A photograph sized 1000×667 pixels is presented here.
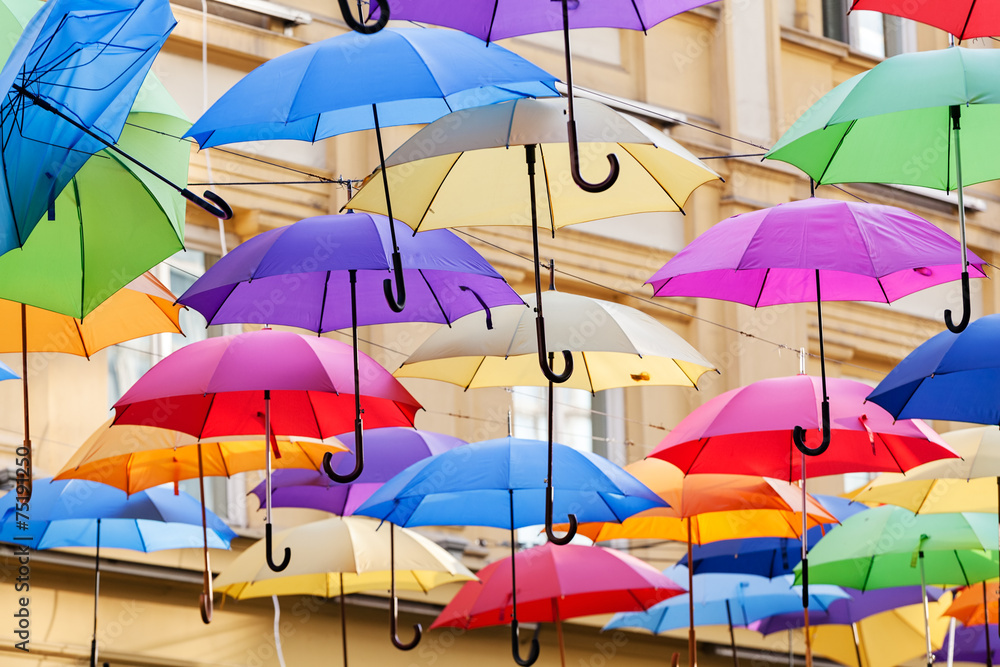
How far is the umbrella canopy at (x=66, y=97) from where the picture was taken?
14.4 ft

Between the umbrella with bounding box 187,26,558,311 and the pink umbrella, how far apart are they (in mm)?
1262

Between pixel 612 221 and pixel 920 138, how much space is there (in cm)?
791

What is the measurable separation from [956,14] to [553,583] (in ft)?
13.7

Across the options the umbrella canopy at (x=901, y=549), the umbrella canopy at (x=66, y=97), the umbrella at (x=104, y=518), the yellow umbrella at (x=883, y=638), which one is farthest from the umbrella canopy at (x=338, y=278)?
the yellow umbrella at (x=883, y=638)

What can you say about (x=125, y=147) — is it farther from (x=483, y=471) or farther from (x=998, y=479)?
(x=998, y=479)

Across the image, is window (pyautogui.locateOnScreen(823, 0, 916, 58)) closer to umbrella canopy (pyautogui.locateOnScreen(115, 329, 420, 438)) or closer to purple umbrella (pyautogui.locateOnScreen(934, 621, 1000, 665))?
purple umbrella (pyautogui.locateOnScreen(934, 621, 1000, 665))

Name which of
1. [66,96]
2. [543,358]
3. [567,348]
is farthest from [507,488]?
[66,96]

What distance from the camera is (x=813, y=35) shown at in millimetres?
16328

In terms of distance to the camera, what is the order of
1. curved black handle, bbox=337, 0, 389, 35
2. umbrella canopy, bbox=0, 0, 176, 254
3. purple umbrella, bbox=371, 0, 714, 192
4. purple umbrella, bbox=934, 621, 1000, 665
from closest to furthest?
umbrella canopy, bbox=0, 0, 176, 254, curved black handle, bbox=337, 0, 389, 35, purple umbrella, bbox=371, 0, 714, 192, purple umbrella, bbox=934, 621, 1000, 665

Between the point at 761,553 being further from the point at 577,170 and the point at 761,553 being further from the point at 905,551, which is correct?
the point at 577,170

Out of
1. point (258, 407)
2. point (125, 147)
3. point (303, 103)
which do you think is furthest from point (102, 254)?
point (258, 407)

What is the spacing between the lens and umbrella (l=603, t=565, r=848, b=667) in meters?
10.5

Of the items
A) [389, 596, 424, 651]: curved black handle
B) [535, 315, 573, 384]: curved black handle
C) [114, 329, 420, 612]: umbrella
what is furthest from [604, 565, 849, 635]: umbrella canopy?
[535, 315, 573, 384]: curved black handle

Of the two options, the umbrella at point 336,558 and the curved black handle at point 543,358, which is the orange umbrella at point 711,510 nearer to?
the umbrella at point 336,558
